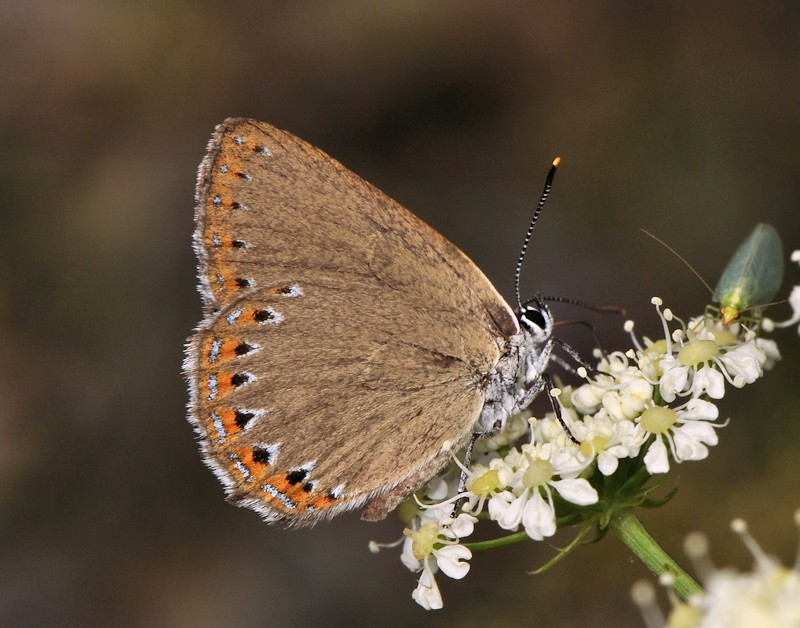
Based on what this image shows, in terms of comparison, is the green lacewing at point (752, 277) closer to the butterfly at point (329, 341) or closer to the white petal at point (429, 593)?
the butterfly at point (329, 341)

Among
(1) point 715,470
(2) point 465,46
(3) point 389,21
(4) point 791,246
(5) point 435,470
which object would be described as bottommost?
(1) point 715,470

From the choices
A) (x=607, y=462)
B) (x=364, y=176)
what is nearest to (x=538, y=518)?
(x=607, y=462)

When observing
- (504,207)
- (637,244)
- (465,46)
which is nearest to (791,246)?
(637,244)

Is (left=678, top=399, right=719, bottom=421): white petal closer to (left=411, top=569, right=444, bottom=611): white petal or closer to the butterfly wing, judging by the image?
the butterfly wing

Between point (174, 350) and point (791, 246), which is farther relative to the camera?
point (174, 350)

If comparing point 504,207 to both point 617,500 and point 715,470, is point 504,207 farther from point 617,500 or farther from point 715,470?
point 617,500

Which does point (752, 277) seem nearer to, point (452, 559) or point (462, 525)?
point (462, 525)
